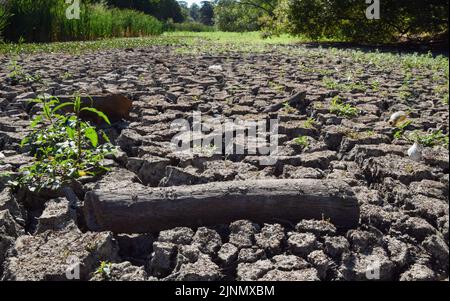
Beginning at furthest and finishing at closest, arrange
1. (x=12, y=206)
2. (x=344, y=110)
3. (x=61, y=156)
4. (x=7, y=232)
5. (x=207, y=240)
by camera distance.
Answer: (x=344, y=110) → (x=61, y=156) → (x=12, y=206) → (x=7, y=232) → (x=207, y=240)

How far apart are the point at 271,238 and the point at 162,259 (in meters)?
0.45

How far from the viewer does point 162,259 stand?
1895mm

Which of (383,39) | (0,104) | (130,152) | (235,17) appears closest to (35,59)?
(0,104)

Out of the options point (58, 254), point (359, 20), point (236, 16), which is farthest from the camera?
point (236, 16)

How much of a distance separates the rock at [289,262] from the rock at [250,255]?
0.06 metres

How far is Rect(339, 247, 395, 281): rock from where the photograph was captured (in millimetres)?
1778

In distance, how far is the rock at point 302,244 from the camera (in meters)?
1.93

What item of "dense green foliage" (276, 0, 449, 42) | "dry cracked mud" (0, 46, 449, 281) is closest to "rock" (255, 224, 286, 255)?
"dry cracked mud" (0, 46, 449, 281)

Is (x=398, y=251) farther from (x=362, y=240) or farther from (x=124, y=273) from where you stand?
(x=124, y=273)

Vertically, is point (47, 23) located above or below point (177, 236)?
above

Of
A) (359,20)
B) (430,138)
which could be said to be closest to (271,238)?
(430,138)

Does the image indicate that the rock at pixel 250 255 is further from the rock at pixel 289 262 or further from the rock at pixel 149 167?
the rock at pixel 149 167
